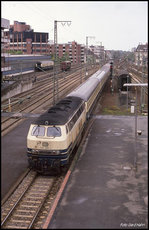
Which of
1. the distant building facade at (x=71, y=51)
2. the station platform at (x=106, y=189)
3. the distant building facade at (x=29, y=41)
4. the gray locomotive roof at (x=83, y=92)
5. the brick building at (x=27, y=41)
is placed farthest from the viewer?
the distant building facade at (x=71, y=51)

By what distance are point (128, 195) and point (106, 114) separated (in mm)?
22560

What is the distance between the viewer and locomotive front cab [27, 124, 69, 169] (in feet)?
53.4

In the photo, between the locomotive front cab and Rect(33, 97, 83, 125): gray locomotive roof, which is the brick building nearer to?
Rect(33, 97, 83, 125): gray locomotive roof

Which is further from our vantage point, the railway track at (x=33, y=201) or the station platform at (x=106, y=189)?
the railway track at (x=33, y=201)

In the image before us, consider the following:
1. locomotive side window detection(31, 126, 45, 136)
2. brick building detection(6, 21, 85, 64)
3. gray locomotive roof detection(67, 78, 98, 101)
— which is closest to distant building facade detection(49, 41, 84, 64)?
brick building detection(6, 21, 85, 64)

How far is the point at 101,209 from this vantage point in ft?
41.9

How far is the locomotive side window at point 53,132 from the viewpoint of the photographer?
16.4 m

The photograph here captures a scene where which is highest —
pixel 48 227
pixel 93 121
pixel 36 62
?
pixel 36 62

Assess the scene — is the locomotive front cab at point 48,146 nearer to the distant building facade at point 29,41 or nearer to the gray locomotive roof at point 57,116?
the gray locomotive roof at point 57,116

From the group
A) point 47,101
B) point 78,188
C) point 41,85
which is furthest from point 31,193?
point 41,85

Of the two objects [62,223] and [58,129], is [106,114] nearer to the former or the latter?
[58,129]

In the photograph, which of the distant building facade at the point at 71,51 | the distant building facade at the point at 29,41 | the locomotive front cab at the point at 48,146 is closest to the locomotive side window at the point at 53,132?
the locomotive front cab at the point at 48,146

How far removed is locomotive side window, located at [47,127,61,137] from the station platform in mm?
2816

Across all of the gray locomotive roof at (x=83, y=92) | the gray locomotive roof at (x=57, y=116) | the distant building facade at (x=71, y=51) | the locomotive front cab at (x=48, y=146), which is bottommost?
the locomotive front cab at (x=48, y=146)
